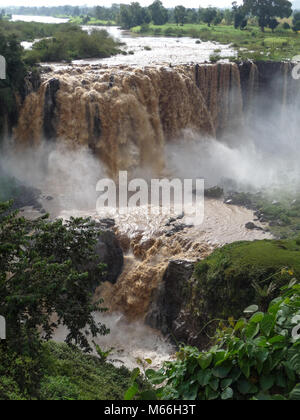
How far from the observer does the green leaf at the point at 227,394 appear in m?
2.98

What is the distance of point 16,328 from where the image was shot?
5609mm

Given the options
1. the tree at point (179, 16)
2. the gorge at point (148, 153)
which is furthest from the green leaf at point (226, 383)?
the tree at point (179, 16)

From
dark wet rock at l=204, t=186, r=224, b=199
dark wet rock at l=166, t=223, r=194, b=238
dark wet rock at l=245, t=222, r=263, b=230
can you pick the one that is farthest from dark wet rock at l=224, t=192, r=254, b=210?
dark wet rock at l=166, t=223, r=194, b=238

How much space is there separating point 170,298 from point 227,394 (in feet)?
29.1

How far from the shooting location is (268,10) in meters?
46.2

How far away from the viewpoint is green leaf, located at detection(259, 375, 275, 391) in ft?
9.70

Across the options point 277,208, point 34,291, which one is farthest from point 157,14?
point 34,291

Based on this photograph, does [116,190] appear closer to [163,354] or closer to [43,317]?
[163,354]

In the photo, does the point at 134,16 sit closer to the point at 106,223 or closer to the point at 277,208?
the point at 277,208

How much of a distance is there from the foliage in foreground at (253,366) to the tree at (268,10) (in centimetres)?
4802

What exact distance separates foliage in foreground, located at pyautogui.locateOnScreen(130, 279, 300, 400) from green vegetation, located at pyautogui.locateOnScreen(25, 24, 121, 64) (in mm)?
18141

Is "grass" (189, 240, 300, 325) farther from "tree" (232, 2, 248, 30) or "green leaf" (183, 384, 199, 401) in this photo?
"tree" (232, 2, 248, 30)

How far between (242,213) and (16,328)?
35.4 feet

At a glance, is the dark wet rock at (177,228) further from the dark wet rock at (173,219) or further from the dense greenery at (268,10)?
the dense greenery at (268,10)
